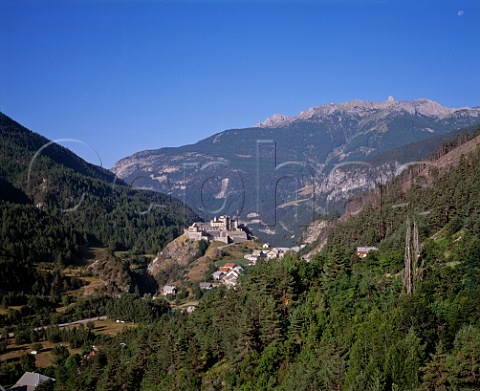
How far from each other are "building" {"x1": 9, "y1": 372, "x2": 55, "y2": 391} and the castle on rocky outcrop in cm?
5777

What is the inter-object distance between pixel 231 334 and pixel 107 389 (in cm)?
883

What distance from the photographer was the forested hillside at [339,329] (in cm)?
2064

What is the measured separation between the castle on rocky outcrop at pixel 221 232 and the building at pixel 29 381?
190ft

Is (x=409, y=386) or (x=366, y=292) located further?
(x=366, y=292)

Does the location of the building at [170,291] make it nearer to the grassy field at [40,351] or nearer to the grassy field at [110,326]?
the grassy field at [110,326]

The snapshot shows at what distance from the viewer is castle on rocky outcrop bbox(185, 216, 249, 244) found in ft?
324

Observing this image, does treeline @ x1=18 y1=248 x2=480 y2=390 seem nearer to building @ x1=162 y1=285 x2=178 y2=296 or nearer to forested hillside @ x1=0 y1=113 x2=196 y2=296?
building @ x1=162 y1=285 x2=178 y2=296

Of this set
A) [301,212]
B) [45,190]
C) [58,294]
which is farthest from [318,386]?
[301,212]

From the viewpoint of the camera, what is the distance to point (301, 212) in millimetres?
180000

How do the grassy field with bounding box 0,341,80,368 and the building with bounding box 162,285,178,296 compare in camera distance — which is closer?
the grassy field with bounding box 0,341,80,368

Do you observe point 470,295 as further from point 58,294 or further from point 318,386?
point 58,294

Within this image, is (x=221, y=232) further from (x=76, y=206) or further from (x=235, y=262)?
(x=76, y=206)

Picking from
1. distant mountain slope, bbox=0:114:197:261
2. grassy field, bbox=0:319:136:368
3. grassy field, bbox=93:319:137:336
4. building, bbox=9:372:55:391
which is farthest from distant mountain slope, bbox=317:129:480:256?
distant mountain slope, bbox=0:114:197:261

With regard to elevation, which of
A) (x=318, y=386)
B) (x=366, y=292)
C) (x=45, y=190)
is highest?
(x=45, y=190)
